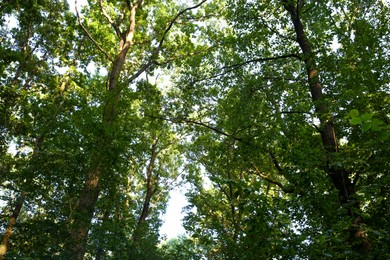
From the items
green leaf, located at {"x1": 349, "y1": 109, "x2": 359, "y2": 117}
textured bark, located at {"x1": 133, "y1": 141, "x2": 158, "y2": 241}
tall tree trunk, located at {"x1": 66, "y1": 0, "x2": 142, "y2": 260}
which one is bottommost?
green leaf, located at {"x1": 349, "y1": 109, "x2": 359, "y2": 117}

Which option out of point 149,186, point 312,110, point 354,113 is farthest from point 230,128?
point 149,186

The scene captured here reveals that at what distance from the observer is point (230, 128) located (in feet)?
31.8

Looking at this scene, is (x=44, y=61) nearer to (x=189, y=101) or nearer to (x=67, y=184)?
(x=189, y=101)

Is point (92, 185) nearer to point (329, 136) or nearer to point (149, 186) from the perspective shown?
point (329, 136)

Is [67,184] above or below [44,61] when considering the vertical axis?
below

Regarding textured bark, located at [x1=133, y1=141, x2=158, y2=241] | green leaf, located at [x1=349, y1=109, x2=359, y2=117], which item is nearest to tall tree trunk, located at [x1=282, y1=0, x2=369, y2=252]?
green leaf, located at [x1=349, y1=109, x2=359, y2=117]

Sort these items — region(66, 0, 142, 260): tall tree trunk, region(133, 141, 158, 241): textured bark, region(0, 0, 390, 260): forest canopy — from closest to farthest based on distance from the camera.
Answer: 1. region(0, 0, 390, 260): forest canopy
2. region(66, 0, 142, 260): tall tree trunk
3. region(133, 141, 158, 241): textured bark

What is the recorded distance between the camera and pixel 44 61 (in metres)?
14.2

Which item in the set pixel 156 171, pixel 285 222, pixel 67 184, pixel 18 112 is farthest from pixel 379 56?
pixel 156 171

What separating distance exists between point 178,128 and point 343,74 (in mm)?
12280

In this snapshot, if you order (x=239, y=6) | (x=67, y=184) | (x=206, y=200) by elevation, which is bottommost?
(x=67, y=184)

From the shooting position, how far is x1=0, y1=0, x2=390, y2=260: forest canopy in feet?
15.1

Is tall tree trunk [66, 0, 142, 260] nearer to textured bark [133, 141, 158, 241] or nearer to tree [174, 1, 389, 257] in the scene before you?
tree [174, 1, 389, 257]

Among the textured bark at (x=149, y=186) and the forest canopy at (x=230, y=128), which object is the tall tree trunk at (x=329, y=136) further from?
the textured bark at (x=149, y=186)
